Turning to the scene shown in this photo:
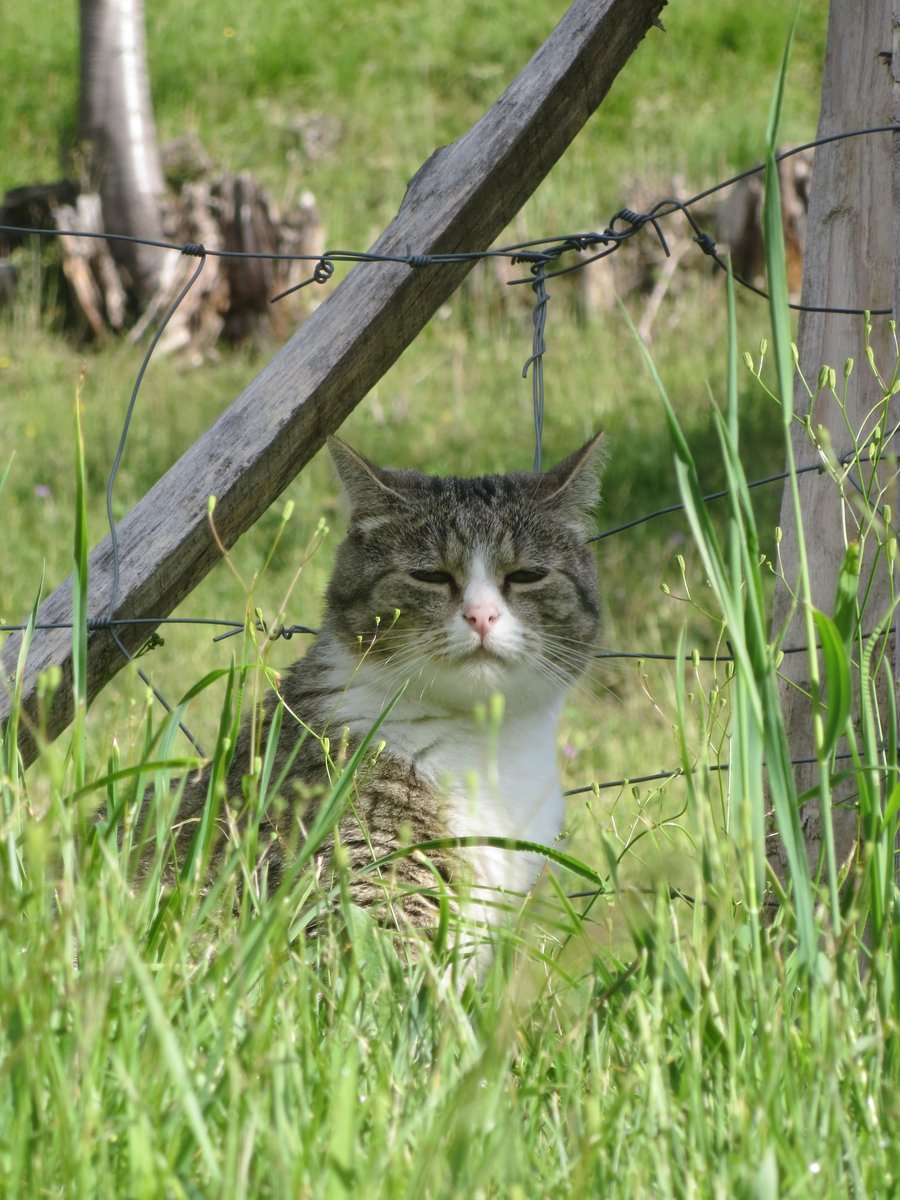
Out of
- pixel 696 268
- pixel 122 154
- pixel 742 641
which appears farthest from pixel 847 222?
pixel 122 154

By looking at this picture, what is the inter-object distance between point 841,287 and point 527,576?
836 mm

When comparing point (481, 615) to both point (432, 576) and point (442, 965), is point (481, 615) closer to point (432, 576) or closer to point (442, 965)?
point (432, 576)

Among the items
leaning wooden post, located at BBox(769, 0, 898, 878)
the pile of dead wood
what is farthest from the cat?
the pile of dead wood

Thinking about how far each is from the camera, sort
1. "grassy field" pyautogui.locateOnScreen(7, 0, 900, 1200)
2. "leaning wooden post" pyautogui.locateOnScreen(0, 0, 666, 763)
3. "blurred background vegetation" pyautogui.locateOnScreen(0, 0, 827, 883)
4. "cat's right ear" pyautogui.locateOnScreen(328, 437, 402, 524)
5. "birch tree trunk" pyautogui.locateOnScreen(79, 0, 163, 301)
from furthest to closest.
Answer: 1. "birch tree trunk" pyautogui.locateOnScreen(79, 0, 163, 301)
2. "blurred background vegetation" pyautogui.locateOnScreen(0, 0, 827, 883)
3. "cat's right ear" pyautogui.locateOnScreen(328, 437, 402, 524)
4. "leaning wooden post" pyautogui.locateOnScreen(0, 0, 666, 763)
5. "grassy field" pyautogui.locateOnScreen(7, 0, 900, 1200)

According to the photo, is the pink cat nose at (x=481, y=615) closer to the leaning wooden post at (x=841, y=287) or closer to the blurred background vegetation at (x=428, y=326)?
the blurred background vegetation at (x=428, y=326)

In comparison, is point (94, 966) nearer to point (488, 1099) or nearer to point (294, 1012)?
point (294, 1012)

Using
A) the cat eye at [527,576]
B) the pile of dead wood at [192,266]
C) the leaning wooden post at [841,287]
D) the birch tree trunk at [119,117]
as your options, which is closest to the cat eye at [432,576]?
the cat eye at [527,576]

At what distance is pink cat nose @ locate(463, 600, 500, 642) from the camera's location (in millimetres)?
2578

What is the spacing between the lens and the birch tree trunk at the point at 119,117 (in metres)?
11.1

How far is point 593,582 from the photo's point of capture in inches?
117

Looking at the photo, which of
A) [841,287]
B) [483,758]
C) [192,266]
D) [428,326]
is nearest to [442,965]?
[483,758]

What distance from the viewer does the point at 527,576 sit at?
9.15 ft

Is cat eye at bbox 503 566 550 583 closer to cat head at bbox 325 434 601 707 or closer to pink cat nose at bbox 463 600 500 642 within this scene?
cat head at bbox 325 434 601 707

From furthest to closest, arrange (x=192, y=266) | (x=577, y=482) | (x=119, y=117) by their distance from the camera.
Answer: (x=119, y=117) → (x=192, y=266) → (x=577, y=482)
